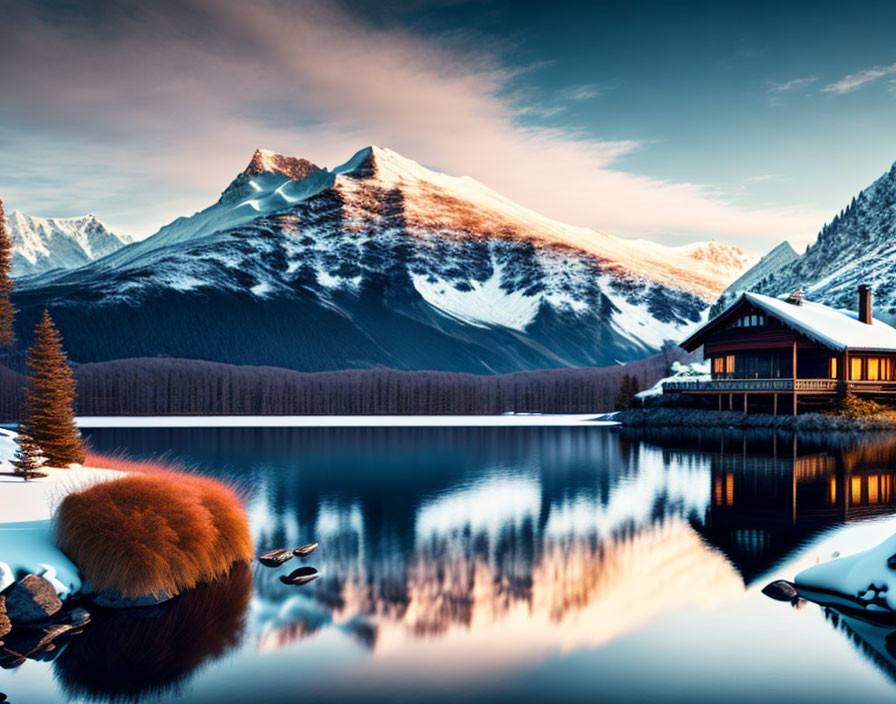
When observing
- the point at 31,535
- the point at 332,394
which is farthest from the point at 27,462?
the point at 332,394

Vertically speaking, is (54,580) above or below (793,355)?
below

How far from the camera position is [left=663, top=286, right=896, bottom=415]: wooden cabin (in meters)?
63.1

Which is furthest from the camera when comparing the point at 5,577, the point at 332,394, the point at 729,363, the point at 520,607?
the point at 332,394

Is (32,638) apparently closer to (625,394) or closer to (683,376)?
(683,376)

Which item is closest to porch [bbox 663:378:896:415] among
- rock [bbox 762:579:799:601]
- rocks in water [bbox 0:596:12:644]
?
rock [bbox 762:579:799:601]

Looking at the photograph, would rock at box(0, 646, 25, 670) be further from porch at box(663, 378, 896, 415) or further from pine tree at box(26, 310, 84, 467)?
porch at box(663, 378, 896, 415)

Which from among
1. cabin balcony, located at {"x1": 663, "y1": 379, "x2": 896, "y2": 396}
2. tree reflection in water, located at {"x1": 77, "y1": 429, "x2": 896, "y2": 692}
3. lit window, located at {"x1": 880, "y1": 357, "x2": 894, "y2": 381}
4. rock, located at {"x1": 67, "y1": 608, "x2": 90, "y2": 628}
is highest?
lit window, located at {"x1": 880, "y1": 357, "x2": 894, "y2": 381}

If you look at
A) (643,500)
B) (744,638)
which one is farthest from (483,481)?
(744,638)

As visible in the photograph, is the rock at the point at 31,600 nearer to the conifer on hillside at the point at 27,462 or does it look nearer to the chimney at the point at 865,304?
the conifer on hillside at the point at 27,462

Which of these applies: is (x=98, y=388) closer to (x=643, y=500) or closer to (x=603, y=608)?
(x=643, y=500)

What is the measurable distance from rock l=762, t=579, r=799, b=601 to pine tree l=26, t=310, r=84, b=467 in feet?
76.3

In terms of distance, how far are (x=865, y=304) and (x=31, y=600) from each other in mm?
A: 69405

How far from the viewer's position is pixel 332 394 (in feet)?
424

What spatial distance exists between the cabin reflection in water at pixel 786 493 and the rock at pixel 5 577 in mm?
16401
